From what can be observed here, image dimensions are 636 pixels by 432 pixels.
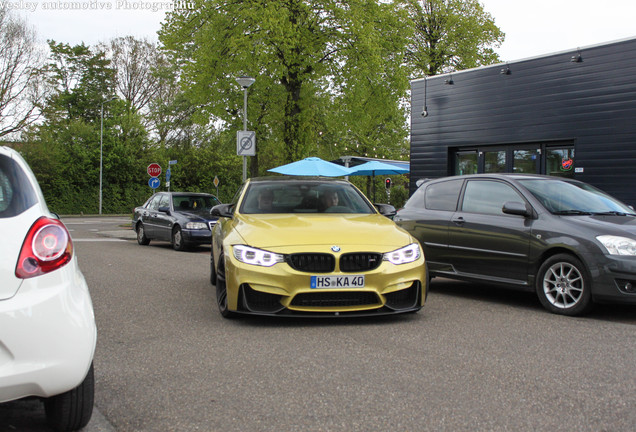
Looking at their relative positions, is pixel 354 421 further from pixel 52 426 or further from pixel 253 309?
pixel 253 309

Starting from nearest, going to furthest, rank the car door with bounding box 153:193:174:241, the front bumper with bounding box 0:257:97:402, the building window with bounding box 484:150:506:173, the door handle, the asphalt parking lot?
the front bumper with bounding box 0:257:97:402, the asphalt parking lot, the door handle, the car door with bounding box 153:193:174:241, the building window with bounding box 484:150:506:173

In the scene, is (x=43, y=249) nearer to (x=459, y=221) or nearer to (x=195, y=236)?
(x=459, y=221)

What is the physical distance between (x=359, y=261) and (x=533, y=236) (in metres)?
2.39

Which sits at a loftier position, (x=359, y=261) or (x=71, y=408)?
(x=359, y=261)

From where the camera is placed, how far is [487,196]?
8.02 meters

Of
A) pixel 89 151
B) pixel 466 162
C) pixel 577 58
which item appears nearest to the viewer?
pixel 577 58

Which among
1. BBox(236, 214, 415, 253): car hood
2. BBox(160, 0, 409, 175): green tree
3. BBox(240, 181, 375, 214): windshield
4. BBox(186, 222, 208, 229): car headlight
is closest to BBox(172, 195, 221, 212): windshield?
BBox(186, 222, 208, 229): car headlight

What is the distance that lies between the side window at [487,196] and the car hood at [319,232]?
176 centimetres

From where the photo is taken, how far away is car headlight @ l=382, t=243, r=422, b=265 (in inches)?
233

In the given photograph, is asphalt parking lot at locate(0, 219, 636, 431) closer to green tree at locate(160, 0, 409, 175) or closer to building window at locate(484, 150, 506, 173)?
building window at locate(484, 150, 506, 173)

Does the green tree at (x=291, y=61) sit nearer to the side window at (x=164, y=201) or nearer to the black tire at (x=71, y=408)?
the side window at (x=164, y=201)

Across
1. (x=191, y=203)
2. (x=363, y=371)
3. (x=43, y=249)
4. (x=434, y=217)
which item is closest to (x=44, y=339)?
(x=43, y=249)

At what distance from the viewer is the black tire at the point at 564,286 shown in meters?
6.55

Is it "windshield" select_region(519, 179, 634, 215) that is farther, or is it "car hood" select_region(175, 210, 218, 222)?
"car hood" select_region(175, 210, 218, 222)
